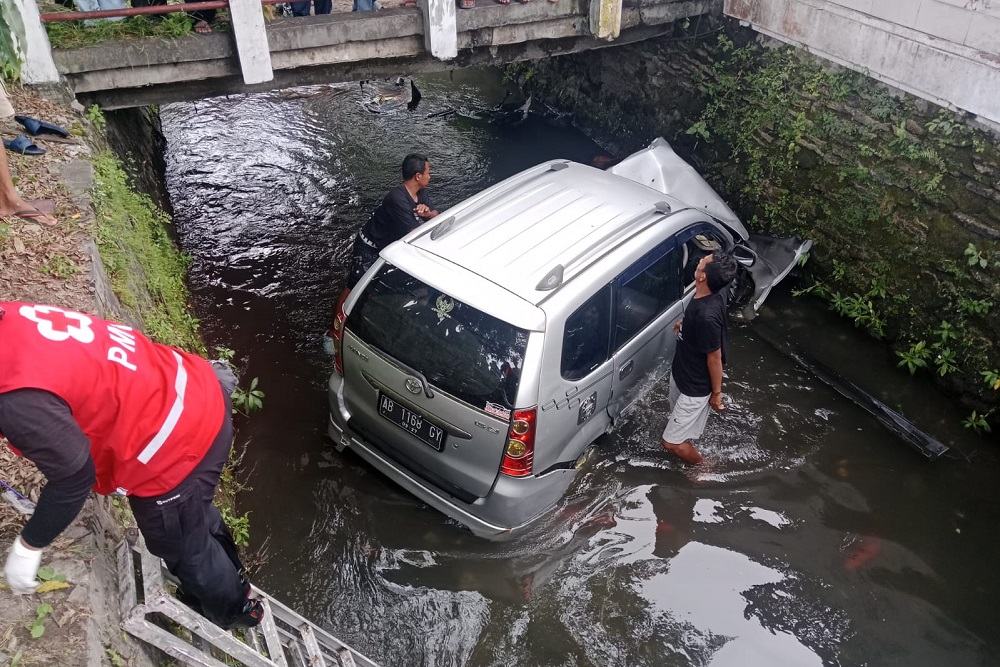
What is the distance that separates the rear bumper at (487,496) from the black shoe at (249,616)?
1417 mm

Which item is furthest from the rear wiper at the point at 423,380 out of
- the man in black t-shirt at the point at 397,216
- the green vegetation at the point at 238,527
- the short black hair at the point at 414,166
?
the short black hair at the point at 414,166

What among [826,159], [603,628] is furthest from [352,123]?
[603,628]

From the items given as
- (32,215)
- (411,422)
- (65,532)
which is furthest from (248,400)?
(65,532)

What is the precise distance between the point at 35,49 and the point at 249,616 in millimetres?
5455

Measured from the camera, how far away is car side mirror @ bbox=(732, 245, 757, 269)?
6.15 metres

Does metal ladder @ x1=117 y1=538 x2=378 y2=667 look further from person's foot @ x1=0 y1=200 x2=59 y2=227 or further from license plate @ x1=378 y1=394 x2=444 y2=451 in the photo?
person's foot @ x1=0 y1=200 x2=59 y2=227

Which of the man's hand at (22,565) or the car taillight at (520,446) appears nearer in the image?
the man's hand at (22,565)

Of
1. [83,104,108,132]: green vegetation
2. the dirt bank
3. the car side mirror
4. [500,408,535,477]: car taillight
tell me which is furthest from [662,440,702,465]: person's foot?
[83,104,108,132]: green vegetation

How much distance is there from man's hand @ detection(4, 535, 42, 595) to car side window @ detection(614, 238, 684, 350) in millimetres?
3170

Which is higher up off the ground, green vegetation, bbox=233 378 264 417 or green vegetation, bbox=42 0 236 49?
green vegetation, bbox=42 0 236 49

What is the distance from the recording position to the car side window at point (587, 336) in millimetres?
3941

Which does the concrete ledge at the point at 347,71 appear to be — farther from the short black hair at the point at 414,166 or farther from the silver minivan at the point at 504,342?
the silver minivan at the point at 504,342

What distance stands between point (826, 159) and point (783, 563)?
3.99 meters

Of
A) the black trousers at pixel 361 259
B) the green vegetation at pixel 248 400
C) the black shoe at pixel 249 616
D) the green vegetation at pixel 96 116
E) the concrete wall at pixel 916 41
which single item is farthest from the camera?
the green vegetation at pixel 96 116
